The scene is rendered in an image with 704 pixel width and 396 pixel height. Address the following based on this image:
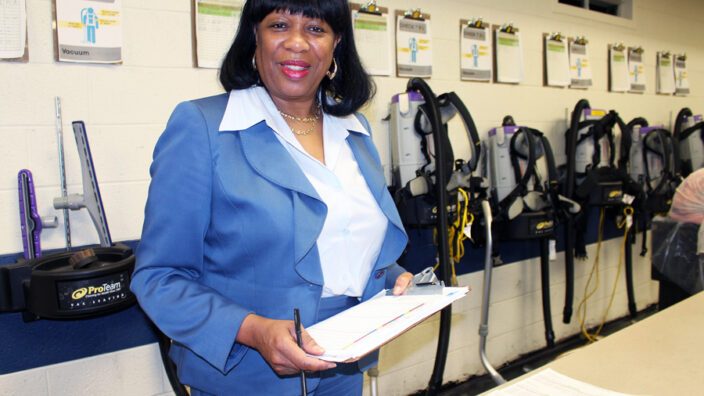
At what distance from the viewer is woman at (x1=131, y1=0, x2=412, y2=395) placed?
2.77ft

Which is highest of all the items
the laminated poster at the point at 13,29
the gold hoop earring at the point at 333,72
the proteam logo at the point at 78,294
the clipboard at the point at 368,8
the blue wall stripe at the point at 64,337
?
the clipboard at the point at 368,8

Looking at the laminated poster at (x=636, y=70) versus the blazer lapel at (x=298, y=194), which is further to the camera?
the laminated poster at (x=636, y=70)

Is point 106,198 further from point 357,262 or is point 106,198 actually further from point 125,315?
point 357,262

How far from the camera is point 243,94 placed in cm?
105

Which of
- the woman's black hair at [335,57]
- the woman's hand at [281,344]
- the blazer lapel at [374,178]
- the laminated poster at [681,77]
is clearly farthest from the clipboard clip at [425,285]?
the laminated poster at [681,77]

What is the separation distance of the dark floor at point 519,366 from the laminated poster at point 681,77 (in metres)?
2.01

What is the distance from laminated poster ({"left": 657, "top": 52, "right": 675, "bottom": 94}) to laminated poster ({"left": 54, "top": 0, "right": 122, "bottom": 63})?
398 cm

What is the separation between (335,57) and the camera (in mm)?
1276

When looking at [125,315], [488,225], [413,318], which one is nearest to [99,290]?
[125,315]

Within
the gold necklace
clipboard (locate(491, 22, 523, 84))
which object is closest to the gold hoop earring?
the gold necklace

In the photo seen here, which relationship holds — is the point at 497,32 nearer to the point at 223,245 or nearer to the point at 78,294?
the point at 223,245

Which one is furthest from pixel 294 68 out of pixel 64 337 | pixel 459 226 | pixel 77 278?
pixel 459 226

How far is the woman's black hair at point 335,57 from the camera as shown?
1.02 metres

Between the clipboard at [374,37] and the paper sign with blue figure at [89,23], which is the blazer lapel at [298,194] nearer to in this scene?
the paper sign with blue figure at [89,23]
